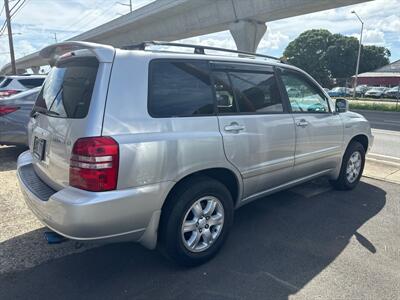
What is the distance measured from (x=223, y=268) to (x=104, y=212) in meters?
1.26

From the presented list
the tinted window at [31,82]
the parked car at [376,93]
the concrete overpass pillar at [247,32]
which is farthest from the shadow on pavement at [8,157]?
the parked car at [376,93]

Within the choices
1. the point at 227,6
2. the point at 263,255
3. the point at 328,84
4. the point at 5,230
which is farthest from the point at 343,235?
the point at 328,84

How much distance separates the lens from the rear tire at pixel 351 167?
502 centimetres

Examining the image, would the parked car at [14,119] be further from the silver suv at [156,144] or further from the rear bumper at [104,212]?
the rear bumper at [104,212]

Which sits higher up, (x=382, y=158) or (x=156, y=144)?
(x=156, y=144)

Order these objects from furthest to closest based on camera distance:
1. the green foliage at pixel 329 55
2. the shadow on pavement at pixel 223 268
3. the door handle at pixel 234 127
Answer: the green foliage at pixel 329 55 → the door handle at pixel 234 127 → the shadow on pavement at pixel 223 268

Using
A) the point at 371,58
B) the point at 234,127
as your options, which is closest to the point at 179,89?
the point at 234,127

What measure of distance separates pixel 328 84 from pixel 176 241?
72991 mm

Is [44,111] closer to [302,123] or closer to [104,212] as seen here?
[104,212]

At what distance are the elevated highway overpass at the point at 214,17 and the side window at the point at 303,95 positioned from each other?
13904 millimetres

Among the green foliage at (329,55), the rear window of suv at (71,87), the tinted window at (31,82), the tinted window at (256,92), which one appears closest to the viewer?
the rear window of suv at (71,87)

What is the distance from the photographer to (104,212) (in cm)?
251

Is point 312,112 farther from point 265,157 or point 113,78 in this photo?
point 113,78

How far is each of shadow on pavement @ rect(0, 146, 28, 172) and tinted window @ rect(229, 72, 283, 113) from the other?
4.85 metres
